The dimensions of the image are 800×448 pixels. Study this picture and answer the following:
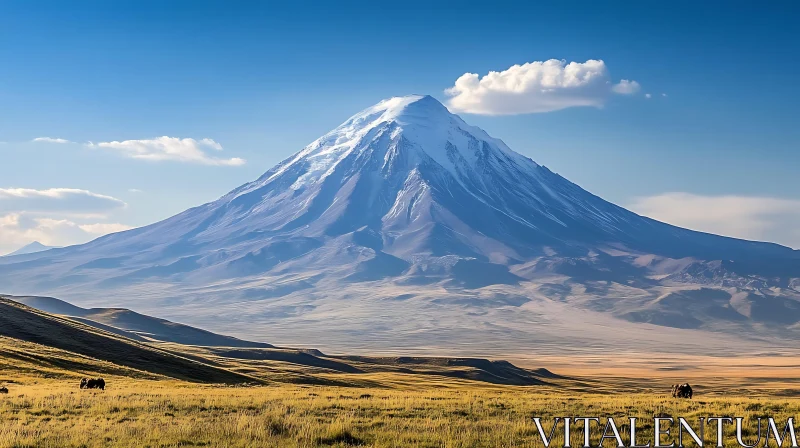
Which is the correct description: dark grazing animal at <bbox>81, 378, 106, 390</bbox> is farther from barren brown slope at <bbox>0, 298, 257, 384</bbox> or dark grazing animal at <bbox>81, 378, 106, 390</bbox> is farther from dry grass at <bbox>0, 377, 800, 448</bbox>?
barren brown slope at <bbox>0, 298, 257, 384</bbox>

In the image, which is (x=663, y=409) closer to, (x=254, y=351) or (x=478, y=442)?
(x=478, y=442)

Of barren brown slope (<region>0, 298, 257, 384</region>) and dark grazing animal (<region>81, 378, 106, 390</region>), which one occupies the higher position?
barren brown slope (<region>0, 298, 257, 384</region>)

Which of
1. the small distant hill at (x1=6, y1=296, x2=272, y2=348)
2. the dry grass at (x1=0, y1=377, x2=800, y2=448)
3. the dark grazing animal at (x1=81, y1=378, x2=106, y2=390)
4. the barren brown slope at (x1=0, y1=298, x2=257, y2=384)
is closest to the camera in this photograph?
the dry grass at (x1=0, y1=377, x2=800, y2=448)

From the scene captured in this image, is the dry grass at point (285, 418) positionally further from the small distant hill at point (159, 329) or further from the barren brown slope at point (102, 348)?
the small distant hill at point (159, 329)

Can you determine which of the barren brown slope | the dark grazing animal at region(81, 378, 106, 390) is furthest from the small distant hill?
the dark grazing animal at region(81, 378, 106, 390)

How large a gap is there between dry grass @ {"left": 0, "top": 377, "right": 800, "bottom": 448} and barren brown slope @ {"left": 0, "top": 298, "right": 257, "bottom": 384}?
30.1m

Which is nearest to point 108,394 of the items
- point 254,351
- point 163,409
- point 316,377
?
point 163,409

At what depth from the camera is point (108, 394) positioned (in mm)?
30516

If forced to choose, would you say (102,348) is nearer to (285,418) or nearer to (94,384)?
(94,384)

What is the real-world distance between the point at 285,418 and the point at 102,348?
53432mm

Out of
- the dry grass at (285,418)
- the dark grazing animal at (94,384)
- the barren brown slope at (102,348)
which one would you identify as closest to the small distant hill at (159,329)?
the barren brown slope at (102,348)

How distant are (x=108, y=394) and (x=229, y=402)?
6.55 metres

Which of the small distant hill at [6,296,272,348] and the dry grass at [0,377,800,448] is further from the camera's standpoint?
the small distant hill at [6,296,272,348]

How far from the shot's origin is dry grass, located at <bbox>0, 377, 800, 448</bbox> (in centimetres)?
1938
